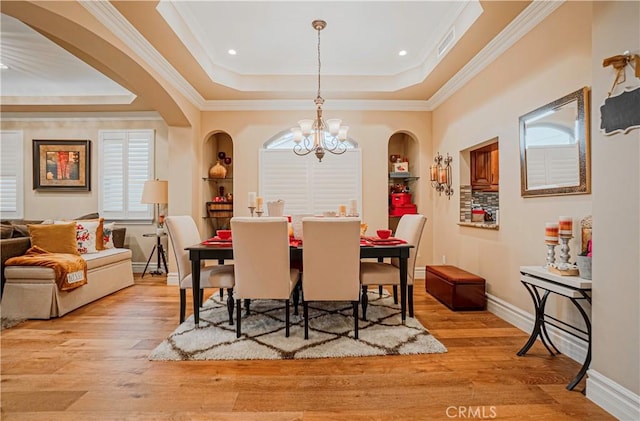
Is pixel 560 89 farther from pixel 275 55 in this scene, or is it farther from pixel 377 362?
pixel 275 55

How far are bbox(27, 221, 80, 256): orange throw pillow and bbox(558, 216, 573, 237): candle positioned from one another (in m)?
4.81

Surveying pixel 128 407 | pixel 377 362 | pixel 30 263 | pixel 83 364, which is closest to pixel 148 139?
pixel 30 263

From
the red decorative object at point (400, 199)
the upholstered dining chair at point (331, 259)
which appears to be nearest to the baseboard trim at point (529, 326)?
the upholstered dining chair at point (331, 259)

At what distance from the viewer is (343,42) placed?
3.71 meters

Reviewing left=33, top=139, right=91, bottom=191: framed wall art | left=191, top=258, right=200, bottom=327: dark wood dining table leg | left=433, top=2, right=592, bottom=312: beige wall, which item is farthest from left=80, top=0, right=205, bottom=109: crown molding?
left=433, top=2, right=592, bottom=312: beige wall

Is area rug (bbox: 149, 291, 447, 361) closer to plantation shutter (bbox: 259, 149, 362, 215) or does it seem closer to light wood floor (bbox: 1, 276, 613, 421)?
light wood floor (bbox: 1, 276, 613, 421)

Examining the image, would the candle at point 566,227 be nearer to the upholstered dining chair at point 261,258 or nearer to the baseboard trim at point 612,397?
the baseboard trim at point 612,397

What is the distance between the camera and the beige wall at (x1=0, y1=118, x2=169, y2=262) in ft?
18.4

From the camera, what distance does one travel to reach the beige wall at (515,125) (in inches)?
92.4

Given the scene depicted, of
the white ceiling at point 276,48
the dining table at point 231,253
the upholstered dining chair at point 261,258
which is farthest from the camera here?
the white ceiling at point 276,48

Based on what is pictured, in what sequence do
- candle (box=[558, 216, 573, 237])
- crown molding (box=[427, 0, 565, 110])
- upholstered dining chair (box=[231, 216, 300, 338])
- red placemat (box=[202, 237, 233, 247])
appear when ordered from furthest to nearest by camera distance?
1. red placemat (box=[202, 237, 233, 247])
2. crown molding (box=[427, 0, 565, 110])
3. upholstered dining chair (box=[231, 216, 300, 338])
4. candle (box=[558, 216, 573, 237])

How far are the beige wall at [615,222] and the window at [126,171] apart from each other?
5835 millimetres

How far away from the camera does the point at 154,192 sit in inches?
198

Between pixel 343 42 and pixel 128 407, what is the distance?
3791 mm
